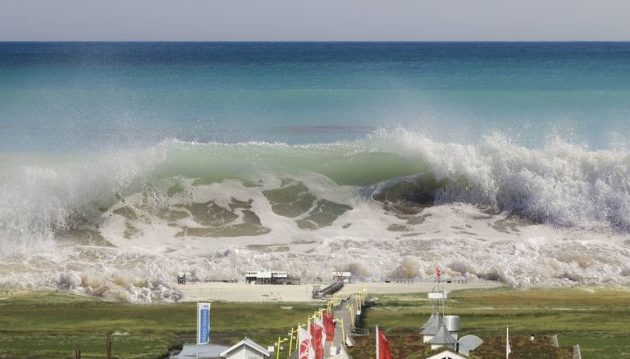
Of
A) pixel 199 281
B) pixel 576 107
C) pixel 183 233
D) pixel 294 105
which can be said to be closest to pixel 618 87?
pixel 576 107

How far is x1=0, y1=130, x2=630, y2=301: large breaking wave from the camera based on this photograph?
56.2 meters

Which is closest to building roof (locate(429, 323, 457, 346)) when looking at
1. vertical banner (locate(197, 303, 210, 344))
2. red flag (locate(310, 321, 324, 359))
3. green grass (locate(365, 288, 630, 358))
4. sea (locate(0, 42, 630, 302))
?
red flag (locate(310, 321, 324, 359))

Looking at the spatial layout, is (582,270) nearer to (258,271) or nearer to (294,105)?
(258,271)

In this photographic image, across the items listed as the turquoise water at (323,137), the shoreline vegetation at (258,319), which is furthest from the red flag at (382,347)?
the turquoise water at (323,137)

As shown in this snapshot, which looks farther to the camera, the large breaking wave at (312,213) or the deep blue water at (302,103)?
the deep blue water at (302,103)

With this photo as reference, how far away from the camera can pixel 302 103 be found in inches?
3895

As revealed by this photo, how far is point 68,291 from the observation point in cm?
5259

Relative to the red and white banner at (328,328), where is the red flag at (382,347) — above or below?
above

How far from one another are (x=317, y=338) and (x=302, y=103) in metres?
62.5

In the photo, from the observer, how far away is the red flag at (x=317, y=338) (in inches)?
1449

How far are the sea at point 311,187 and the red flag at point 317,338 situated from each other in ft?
49.8

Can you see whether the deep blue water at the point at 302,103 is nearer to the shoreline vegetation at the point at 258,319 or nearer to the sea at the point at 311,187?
the sea at the point at 311,187

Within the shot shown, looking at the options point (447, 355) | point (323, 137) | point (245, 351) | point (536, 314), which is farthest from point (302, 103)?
point (447, 355)

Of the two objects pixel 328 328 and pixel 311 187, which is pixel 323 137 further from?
→ pixel 328 328
